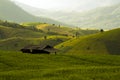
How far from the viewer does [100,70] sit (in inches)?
2320

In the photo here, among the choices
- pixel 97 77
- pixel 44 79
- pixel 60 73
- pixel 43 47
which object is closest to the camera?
pixel 44 79

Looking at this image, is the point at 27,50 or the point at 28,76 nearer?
the point at 28,76

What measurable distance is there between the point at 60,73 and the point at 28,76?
682cm

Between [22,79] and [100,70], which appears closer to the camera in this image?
[22,79]

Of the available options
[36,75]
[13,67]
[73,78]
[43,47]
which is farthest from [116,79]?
[43,47]

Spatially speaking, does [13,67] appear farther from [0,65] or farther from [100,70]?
[100,70]

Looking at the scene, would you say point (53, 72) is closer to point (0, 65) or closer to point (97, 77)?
point (97, 77)

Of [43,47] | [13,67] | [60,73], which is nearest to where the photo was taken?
[60,73]

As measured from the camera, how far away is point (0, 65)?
222 ft

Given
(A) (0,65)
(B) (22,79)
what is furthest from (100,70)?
(A) (0,65)

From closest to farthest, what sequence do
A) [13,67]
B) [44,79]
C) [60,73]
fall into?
[44,79] < [60,73] < [13,67]

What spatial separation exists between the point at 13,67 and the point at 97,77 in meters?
24.7

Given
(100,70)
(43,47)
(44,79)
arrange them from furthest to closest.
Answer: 1. (43,47)
2. (100,70)
3. (44,79)

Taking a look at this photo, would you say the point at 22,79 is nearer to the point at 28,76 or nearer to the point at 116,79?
the point at 28,76
